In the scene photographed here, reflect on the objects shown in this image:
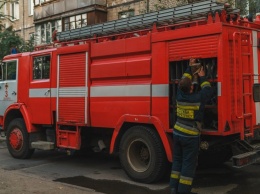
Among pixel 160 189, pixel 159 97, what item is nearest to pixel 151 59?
pixel 159 97

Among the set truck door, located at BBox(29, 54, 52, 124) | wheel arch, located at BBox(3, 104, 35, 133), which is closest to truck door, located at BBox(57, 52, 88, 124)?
truck door, located at BBox(29, 54, 52, 124)

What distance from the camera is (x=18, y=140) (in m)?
9.27

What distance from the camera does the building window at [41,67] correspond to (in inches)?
341

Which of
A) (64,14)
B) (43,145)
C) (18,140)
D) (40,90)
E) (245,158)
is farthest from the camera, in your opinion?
(64,14)

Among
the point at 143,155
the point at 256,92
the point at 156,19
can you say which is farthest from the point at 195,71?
the point at 143,155

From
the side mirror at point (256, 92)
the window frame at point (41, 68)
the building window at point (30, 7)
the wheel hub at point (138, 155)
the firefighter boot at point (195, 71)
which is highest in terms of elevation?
the building window at point (30, 7)

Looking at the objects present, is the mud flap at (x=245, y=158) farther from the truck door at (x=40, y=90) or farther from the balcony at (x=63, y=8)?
the balcony at (x=63, y=8)

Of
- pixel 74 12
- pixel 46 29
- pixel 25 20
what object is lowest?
pixel 46 29

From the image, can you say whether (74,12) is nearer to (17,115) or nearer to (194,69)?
(17,115)

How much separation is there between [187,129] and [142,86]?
141 centimetres

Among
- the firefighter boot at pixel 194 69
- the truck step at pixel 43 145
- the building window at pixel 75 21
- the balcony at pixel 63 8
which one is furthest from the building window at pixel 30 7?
the firefighter boot at pixel 194 69

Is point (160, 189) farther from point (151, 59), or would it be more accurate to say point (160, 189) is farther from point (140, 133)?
point (151, 59)

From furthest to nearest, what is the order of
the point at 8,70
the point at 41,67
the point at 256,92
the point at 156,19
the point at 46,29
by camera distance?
1. the point at 46,29
2. the point at 8,70
3. the point at 41,67
4. the point at 156,19
5. the point at 256,92

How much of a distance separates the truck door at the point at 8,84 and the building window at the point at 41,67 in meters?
0.78
